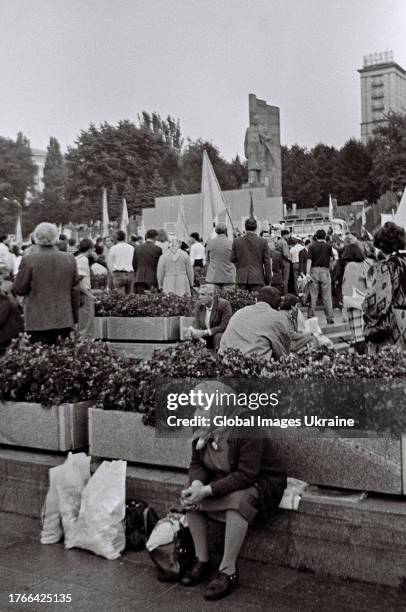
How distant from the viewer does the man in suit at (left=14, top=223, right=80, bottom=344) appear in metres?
7.44

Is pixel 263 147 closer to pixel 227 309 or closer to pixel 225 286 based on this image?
pixel 225 286

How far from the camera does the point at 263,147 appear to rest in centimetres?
4047

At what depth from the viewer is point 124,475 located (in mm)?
4988

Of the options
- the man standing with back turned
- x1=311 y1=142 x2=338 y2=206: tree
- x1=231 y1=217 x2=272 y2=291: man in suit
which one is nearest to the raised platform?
x1=231 y1=217 x2=272 y2=291: man in suit

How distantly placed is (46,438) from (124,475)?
1.05 meters

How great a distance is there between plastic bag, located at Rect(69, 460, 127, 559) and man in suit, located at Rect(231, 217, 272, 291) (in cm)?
721

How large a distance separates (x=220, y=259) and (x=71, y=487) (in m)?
7.32

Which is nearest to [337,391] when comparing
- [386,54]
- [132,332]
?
[132,332]

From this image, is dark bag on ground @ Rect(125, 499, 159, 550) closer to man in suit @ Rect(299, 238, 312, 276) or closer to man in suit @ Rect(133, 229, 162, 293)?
man in suit @ Rect(133, 229, 162, 293)

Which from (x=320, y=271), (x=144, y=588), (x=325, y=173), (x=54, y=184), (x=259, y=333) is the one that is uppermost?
(x=54, y=184)

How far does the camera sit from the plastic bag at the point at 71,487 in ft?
16.6

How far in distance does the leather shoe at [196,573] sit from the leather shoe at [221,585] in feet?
0.50

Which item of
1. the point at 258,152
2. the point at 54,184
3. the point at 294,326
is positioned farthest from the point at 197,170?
the point at 294,326

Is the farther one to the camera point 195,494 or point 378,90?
point 378,90
